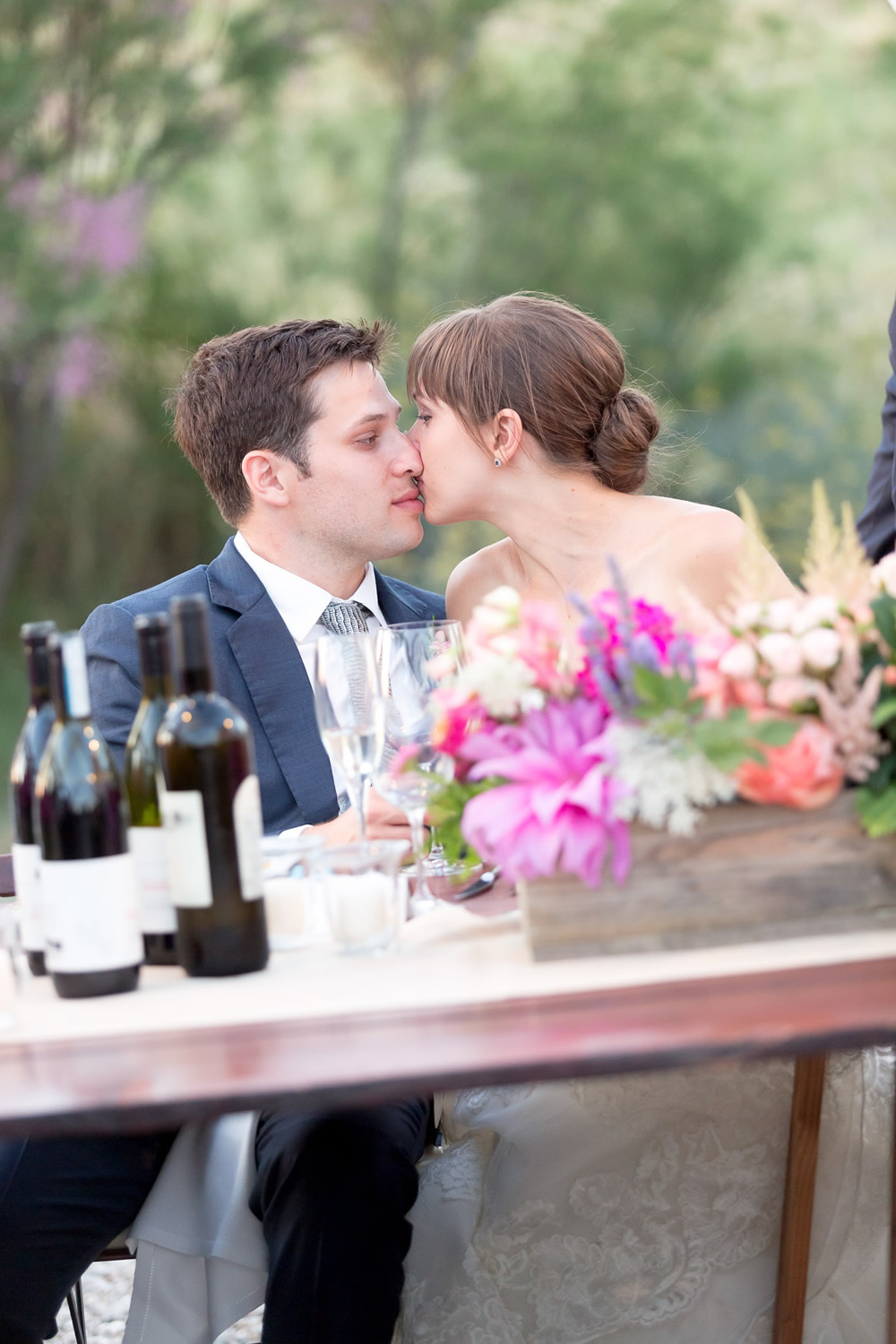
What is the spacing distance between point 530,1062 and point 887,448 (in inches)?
76.9

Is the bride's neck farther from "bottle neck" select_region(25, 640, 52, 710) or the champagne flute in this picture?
"bottle neck" select_region(25, 640, 52, 710)

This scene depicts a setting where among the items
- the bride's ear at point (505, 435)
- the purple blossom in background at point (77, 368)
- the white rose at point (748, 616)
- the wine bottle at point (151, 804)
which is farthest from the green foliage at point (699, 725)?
the purple blossom in background at point (77, 368)

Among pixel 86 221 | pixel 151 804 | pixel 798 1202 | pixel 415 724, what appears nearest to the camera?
pixel 151 804

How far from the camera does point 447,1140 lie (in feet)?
6.34

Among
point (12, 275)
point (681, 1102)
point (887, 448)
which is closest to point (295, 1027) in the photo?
point (681, 1102)

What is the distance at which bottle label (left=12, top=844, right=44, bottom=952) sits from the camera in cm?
141

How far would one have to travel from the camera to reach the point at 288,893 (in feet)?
4.85

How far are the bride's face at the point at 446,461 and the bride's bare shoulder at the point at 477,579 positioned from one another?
0.78 ft

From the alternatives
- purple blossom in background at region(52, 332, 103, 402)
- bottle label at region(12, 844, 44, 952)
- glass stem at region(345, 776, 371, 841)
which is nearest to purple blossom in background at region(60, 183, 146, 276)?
purple blossom in background at region(52, 332, 103, 402)

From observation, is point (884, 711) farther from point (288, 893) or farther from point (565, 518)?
point (565, 518)

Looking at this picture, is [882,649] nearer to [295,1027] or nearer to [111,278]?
[295,1027]

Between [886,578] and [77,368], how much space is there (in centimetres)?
631

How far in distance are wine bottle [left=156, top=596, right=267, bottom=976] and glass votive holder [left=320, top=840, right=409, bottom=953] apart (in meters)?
0.07

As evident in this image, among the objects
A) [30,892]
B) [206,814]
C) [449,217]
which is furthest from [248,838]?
[449,217]
